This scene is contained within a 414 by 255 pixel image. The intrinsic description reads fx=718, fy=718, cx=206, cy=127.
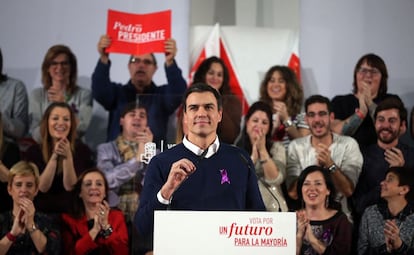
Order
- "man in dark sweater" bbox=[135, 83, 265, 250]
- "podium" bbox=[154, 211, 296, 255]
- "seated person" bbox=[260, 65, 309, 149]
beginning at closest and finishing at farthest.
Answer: "podium" bbox=[154, 211, 296, 255] → "man in dark sweater" bbox=[135, 83, 265, 250] → "seated person" bbox=[260, 65, 309, 149]

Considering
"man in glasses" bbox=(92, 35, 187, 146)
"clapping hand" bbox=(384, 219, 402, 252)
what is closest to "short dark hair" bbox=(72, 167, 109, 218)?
"man in glasses" bbox=(92, 35, 187, 146)

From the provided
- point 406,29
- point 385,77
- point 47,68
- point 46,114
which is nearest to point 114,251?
point 46,114

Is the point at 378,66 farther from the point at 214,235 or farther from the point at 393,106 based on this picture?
the point at 214,235

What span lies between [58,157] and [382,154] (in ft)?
7.60

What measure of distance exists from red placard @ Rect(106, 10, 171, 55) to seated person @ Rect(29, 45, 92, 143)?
411mm

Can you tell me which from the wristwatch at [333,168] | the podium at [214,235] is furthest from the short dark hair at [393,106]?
the podium at [214,235]

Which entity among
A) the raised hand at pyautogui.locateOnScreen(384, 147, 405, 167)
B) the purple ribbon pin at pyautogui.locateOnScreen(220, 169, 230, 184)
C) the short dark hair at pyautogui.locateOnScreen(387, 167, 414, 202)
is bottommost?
the short dark hair at pyautogui.locateOnScreen(387, 167, 414, 202)

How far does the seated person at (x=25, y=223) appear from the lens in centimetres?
471

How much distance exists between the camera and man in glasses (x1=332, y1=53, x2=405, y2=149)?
5266mm

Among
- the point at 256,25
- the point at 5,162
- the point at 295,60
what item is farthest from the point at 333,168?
the point at 5,162

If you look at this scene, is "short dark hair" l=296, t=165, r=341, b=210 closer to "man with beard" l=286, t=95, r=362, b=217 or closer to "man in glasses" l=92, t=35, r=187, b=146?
"man with beard" l=286, t=95, r=362, b=217

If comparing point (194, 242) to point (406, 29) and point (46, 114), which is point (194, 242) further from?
point (406, 29)

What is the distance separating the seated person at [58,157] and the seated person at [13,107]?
0.77 ft

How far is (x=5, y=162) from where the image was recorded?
5168mm
